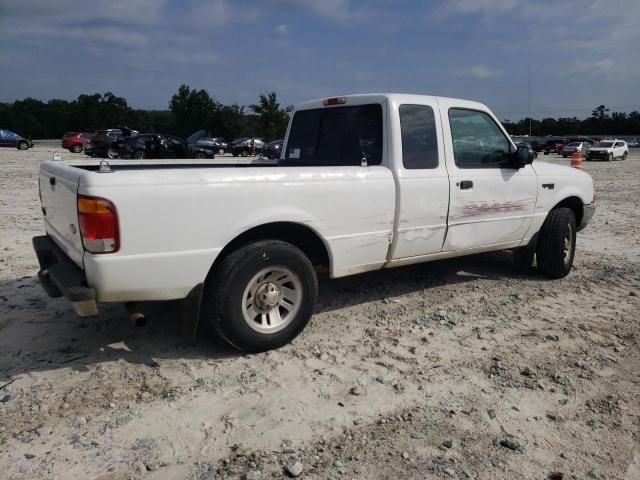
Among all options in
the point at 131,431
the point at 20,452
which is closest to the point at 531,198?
the point at 131,431

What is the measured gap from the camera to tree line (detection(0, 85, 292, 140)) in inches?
2115

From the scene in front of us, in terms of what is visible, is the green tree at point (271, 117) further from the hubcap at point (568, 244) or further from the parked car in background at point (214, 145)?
the hubcap at point (568, 244)

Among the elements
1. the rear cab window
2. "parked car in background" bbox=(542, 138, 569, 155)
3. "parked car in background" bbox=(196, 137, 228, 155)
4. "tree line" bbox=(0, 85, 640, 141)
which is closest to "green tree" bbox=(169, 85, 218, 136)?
"tree line" bbox=(0, 85, 640, 141)

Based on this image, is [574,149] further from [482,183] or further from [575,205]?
[482,183]

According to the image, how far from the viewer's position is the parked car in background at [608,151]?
3759cm

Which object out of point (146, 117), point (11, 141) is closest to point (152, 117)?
point (146, 117)

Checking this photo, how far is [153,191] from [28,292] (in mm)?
2779

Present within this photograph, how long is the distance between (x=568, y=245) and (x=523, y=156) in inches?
56.8

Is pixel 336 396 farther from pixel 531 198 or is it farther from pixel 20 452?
pixel 531 198

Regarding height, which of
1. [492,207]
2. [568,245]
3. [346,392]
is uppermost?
[492,207]

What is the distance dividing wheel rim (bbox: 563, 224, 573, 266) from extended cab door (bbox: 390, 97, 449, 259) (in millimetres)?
2005

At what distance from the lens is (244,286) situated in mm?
3721

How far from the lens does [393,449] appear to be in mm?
2865

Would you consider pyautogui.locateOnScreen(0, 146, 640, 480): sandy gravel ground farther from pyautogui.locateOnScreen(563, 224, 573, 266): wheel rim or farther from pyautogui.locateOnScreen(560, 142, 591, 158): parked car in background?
pyautogui.locateOnScreen(560, 142, 591, 158): parked car in background
